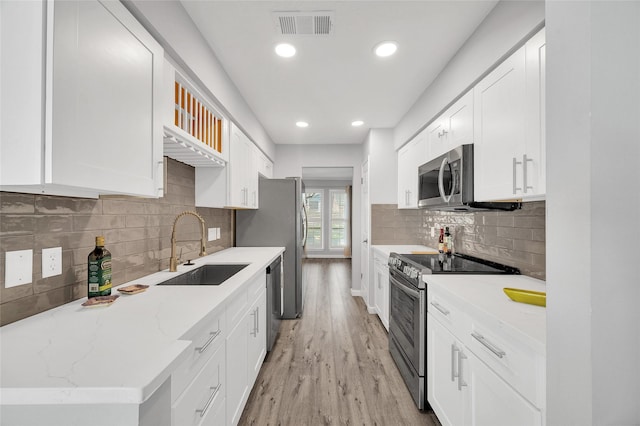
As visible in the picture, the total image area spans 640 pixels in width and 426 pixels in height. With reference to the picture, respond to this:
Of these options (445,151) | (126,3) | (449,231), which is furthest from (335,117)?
(126,3)

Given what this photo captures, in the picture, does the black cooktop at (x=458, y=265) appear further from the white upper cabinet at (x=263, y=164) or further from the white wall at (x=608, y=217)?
the white upper cabinet at (x=263, y=164)

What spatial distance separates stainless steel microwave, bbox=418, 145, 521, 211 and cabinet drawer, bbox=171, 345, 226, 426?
1.71 meters

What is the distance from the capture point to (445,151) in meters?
2.36

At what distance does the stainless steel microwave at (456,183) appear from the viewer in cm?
193

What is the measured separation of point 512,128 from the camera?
1530 mm

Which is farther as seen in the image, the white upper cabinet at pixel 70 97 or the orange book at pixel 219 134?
the orange book at pixel 219 134

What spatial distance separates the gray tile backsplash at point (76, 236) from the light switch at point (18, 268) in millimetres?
14

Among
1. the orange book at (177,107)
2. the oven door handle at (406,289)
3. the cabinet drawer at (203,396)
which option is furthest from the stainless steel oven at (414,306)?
the orange book at (177,107)

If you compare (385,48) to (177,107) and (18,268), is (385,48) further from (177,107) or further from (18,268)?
(18,268)

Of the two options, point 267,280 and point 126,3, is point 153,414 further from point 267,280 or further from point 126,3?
point 267,280

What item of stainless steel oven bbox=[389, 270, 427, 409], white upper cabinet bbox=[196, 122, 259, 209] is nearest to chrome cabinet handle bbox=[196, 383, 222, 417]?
stainless steel oven bbox=[389, 270, 427, 409]

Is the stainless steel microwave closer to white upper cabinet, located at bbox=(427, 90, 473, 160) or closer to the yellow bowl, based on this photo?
white upper cabinet, located at bbox=(427, 90, 473, 160)

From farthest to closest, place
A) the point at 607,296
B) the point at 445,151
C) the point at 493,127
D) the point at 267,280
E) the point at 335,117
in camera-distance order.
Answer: the point at 335,117, the point at 267,280, the point at 445,151, the point at 493,127, the point at 607,296

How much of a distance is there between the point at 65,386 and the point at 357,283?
4.37 metres
